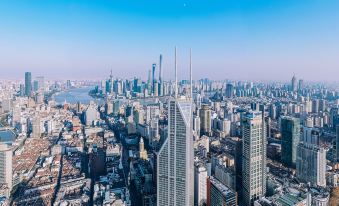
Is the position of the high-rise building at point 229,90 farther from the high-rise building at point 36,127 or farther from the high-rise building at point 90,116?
the high-rise building at point 36,127

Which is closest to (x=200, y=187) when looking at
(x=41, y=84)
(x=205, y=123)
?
(x=205, y=123)

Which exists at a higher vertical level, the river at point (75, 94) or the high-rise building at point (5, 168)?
the river at point (75, 94)

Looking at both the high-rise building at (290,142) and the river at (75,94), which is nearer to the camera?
the high-rise building at (290,142)

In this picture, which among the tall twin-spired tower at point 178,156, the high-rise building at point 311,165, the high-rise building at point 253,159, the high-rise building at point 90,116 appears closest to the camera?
the tall twin-spired tower at point 178,156

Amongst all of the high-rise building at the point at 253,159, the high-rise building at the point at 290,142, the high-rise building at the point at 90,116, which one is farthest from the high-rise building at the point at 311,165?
the high-rise building at the point at 90,116

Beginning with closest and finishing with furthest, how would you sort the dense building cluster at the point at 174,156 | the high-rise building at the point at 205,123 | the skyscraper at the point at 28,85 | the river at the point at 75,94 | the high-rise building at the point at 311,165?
1. the dense building cluster at the point at 174,156
2. the high-rise building at the point at 311,165
3. the high-rise building at the point at 205,123
4. the skyscraper at the point at 28,85
5. the river at the point at 75,94

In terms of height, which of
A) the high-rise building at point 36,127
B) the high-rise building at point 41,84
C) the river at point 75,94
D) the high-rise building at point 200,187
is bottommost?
the high-rise building at point 200,187

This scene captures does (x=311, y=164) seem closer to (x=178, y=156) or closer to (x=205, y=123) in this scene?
(x=178, y=156)

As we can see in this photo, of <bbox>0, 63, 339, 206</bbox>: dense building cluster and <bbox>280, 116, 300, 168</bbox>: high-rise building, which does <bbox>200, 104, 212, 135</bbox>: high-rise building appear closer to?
<bbox>0, 63, 339, 206</bbox>: dense building cluster
